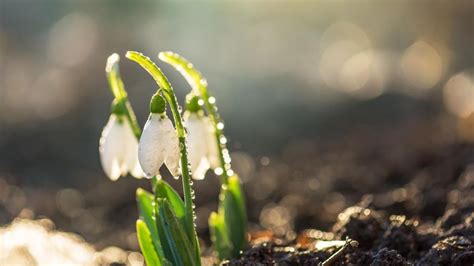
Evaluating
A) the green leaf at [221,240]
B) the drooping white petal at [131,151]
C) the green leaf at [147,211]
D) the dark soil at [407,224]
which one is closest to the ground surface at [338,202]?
the dark soil at [407,224]

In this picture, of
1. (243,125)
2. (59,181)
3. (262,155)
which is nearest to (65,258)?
(59,181)

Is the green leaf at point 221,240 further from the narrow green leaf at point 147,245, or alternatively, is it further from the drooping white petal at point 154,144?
the drooping white petal at point 154,144

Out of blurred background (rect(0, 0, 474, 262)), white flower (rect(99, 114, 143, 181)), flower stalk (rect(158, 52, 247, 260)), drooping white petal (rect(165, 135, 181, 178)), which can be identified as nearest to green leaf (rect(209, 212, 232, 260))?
flower stalk (rect(158, 52, 247, 260))

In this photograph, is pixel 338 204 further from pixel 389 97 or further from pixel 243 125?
pixel 389 97

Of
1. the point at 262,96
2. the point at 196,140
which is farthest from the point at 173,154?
the point at 262,96

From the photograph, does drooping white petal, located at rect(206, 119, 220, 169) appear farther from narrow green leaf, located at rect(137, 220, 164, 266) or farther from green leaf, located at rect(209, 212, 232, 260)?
narrow green leaf, located at rect(137, 220, 164, 266)

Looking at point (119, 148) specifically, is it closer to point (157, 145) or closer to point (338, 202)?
point (157, 145)
